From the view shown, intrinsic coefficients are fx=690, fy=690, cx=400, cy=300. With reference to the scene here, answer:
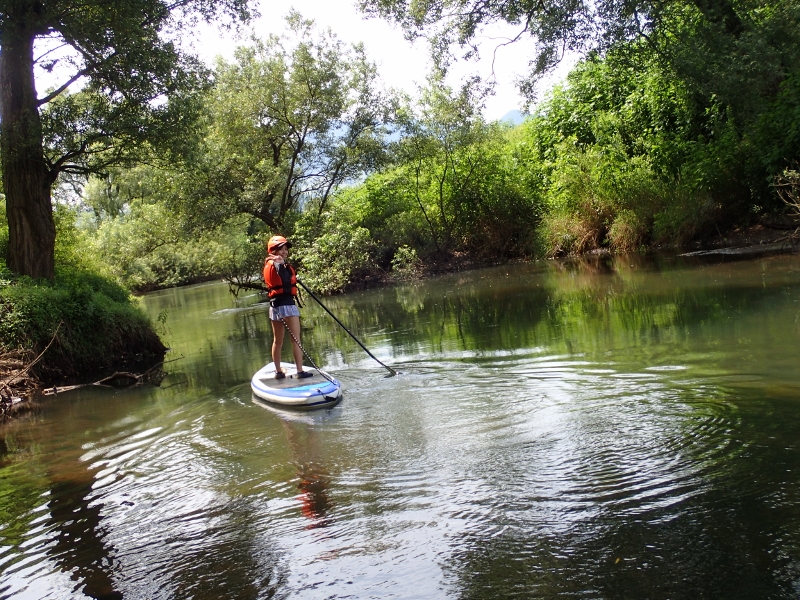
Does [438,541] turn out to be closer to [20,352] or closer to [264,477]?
[264,477]

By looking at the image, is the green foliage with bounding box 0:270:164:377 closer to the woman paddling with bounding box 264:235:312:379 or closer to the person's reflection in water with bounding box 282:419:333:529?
the woman paddling with bounding box 264:235:312:379

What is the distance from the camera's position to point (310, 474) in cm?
550

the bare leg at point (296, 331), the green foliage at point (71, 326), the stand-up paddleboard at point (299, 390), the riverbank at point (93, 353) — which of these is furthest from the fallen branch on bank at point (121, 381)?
the bare leg at point (296, 331)

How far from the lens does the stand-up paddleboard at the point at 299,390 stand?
7.64 metres

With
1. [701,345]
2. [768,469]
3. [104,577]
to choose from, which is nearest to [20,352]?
[104,577]

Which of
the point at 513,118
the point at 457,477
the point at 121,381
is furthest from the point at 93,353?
the point at 513,118

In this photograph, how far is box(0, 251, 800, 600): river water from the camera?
3.62m

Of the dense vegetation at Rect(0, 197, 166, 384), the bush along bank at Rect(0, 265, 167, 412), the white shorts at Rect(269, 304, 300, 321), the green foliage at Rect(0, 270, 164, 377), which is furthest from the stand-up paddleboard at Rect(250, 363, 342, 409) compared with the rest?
the green foliage at Rect(0, 270, 164, 377)

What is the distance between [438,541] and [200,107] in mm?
12319

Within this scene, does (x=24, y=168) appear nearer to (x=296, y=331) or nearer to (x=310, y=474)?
(x=296, y=331)

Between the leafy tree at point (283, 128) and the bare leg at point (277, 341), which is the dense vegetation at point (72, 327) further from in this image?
the leafy tree at point (283, 128)

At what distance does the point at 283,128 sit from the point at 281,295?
16.4 meters

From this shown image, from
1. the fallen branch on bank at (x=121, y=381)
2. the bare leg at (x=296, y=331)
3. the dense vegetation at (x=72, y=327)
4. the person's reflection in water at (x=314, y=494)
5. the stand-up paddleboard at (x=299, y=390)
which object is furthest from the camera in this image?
the dense vegetation at (x=72, y=327)

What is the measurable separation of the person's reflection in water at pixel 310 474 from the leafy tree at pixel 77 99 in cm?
853
